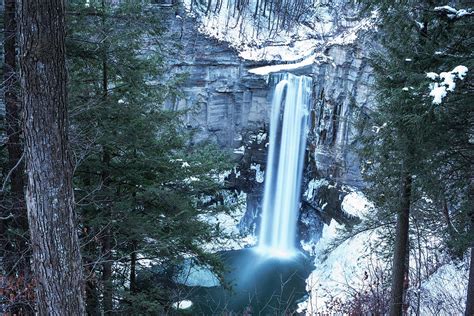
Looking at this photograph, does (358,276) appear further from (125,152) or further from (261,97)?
(261,97)

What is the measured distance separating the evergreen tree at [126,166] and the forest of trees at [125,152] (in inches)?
1.2

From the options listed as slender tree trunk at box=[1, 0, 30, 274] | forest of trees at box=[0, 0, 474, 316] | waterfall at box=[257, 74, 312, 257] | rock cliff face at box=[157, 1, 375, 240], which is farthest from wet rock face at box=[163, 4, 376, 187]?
slender tree trunk at box=[1, 0, 30, 274]

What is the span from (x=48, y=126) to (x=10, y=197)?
2.58 meters

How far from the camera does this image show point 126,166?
6.56 m

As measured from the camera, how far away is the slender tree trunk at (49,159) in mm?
2617

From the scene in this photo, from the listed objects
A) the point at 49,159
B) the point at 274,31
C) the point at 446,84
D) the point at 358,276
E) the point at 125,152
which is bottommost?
the point at 358,276

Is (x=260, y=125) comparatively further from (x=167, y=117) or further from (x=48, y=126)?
(x=48, y=126)

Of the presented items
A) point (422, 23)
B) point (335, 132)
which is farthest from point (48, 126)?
point (335, 132)

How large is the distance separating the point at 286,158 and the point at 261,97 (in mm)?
3940

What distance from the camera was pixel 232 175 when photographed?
2498 centimetres

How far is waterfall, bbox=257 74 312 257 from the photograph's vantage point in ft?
72.8

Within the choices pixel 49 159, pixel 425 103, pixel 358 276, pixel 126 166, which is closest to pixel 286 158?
pixel 358 276

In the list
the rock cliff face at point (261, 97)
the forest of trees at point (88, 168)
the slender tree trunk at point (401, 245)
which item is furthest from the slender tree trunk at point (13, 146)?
the rock cliff face at point (261, 97)

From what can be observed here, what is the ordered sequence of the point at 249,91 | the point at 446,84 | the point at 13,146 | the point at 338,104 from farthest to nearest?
the point at 249,91 < the point at 338,104 < the point at 13,146 < the point at 446,84
